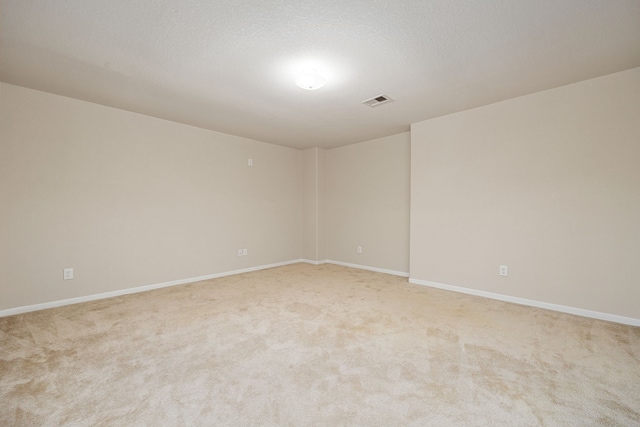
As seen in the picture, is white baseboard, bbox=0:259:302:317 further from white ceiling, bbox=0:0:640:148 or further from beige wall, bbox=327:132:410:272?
white ceiling, bbox=0:0:640:148

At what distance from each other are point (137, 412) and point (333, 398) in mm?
1044

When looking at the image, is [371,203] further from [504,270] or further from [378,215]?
[504,270]

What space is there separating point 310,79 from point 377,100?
3.44 ft

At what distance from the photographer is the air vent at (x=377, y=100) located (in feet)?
10.5

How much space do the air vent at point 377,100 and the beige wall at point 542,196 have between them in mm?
1069

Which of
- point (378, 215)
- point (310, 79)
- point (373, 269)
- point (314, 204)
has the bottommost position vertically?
point (373, 269)

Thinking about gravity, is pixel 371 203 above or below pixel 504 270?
above

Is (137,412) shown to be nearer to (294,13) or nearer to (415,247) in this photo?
(294,13)

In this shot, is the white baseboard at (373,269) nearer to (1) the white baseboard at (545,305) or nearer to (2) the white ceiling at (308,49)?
(1) the white baseboard at (545,305)

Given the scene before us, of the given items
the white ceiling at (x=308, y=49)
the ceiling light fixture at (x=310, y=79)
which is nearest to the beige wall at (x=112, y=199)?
the white ceiling at (x=308, y=49)

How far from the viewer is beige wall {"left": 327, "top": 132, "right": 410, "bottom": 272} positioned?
4.73 m

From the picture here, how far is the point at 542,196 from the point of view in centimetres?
311

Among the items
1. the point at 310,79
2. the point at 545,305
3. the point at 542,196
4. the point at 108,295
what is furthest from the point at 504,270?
the point at 108,295

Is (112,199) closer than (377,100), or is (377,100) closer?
(377,100)
